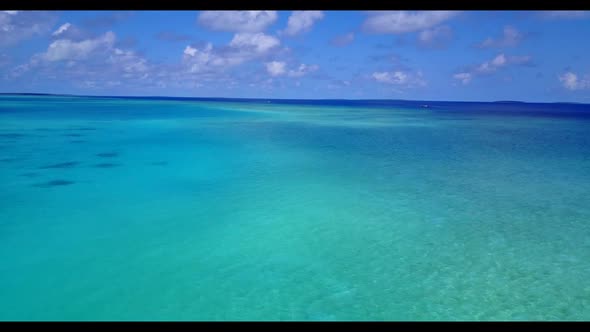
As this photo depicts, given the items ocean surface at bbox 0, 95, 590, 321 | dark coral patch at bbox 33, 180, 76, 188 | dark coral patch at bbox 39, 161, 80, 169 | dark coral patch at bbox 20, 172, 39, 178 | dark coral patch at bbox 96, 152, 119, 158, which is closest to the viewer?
ocean surface at bbox 0, 95, 590, 321

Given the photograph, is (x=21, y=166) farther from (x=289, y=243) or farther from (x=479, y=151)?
(x=479, y=151)

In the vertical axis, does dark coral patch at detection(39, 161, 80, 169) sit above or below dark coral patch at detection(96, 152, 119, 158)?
below

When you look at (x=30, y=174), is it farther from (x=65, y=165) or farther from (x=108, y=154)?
(x=108, y=154)

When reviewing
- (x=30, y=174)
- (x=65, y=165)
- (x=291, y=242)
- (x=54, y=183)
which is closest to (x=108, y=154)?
(x=65, y=165)

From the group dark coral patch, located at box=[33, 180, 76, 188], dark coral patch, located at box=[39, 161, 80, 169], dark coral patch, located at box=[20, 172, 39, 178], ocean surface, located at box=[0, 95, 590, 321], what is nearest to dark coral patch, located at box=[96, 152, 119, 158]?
dark coral patch, located at box=[39, 161, 80, 169]

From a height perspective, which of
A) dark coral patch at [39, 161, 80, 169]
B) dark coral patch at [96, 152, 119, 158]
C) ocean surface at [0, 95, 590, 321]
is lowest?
ocean surface at [0, 95, 590, 321]

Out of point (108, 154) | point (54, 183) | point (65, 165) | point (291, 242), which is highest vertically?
point (108, 154)

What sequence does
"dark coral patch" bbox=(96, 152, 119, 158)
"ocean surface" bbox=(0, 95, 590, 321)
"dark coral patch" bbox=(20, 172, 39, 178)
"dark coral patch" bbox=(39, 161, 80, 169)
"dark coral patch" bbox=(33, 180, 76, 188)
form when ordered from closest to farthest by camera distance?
"ocean surface" bbox=(0, 95, 590, 321), "dark coral patch" bbox=(33, 180, 76, 188), "dark coral patch" bbox=(20, 172, 39, 178), "dark coral patch" bbox=(39, 161, 80, 169), "dark coral patch" bbox=(96, 152, 119, 158)

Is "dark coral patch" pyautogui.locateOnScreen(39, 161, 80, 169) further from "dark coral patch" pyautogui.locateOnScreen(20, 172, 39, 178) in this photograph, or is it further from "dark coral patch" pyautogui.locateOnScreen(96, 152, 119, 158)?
"dark coral patch" pyautogui.locateOnScreen(96, 152, 119, 158)

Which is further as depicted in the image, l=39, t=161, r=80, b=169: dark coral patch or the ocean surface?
l=39, t=161, r=80, b=169: dark coral patch

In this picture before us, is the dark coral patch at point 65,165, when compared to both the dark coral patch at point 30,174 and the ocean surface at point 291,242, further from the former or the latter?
the dark coral patch at point 30,174

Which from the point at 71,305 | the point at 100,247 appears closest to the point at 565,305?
the point at 71,305

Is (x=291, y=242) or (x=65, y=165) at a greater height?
(x=65, y=165)
